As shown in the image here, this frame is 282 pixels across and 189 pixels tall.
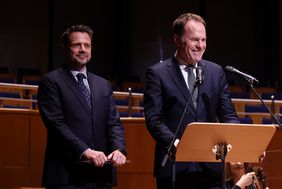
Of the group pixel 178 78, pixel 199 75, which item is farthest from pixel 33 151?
pixel 199 75

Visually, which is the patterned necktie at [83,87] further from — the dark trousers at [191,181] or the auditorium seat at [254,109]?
the auditorium seat at [254,109]

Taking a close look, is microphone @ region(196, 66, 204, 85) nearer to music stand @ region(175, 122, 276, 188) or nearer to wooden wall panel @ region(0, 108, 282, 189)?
music stand @ region(175, 122, 276, 188)

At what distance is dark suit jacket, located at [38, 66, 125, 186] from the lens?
3480 millimetres

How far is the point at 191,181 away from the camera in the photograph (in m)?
3.33

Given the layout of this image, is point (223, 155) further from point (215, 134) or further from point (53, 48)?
point (53, 48)

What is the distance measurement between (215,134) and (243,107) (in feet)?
18.7

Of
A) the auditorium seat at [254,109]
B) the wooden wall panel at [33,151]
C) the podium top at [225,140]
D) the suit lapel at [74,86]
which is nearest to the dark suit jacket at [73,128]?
the suit lapel at [74,86]

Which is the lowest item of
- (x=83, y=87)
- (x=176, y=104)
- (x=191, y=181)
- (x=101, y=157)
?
(x=191, y=181)

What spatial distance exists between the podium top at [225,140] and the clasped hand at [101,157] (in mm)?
489

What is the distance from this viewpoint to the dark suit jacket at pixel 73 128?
3.48 meters

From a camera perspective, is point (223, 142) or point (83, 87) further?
point (83, 87)

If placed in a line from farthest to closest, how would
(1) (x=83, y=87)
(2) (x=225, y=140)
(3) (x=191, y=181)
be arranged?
(1) (x=83, y=87), (3) (x=191, y=181), (2) (x=225, y=140)

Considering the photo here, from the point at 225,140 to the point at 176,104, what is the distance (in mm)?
407

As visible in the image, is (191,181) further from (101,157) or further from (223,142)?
(101,157)
